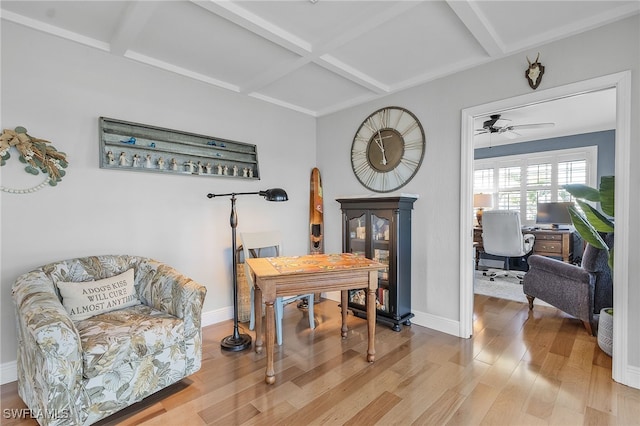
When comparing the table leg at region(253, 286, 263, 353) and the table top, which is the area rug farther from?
the table leg at region(253, 286, 263, 353)

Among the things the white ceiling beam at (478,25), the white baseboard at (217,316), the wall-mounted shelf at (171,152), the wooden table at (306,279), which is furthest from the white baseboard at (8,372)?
the white ceiling beam at (478,25)

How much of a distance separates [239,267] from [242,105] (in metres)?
1.77

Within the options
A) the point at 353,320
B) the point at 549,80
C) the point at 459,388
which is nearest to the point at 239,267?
the point at 353,320

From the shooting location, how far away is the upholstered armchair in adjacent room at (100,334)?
1468 millimetres

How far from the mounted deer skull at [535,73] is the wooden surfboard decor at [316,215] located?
2.42 m

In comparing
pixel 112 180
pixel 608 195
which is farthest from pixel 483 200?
pixel 112 180

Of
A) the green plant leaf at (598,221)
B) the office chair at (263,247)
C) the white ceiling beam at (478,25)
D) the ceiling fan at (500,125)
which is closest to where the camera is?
the white ceiling beam at (478,25)

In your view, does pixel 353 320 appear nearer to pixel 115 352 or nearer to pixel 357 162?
pixel 357 162

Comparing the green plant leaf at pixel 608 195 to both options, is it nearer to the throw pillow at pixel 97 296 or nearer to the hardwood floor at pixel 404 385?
the hardwood floor at pixel 404 385

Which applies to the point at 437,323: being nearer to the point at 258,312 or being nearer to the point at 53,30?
the point at 258,312

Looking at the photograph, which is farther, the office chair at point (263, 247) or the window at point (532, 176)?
the window at point (532, 176)

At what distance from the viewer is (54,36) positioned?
2.24 metres

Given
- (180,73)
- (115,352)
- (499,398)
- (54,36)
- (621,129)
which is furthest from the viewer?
(180,73)

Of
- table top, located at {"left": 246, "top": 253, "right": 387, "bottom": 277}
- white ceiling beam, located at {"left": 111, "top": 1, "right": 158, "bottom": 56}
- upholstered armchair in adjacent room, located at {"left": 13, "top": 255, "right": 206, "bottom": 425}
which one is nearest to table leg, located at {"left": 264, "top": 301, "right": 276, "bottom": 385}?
table top, located at {"left": 246, "top": 253, "right": 387, "bottom": 277}
